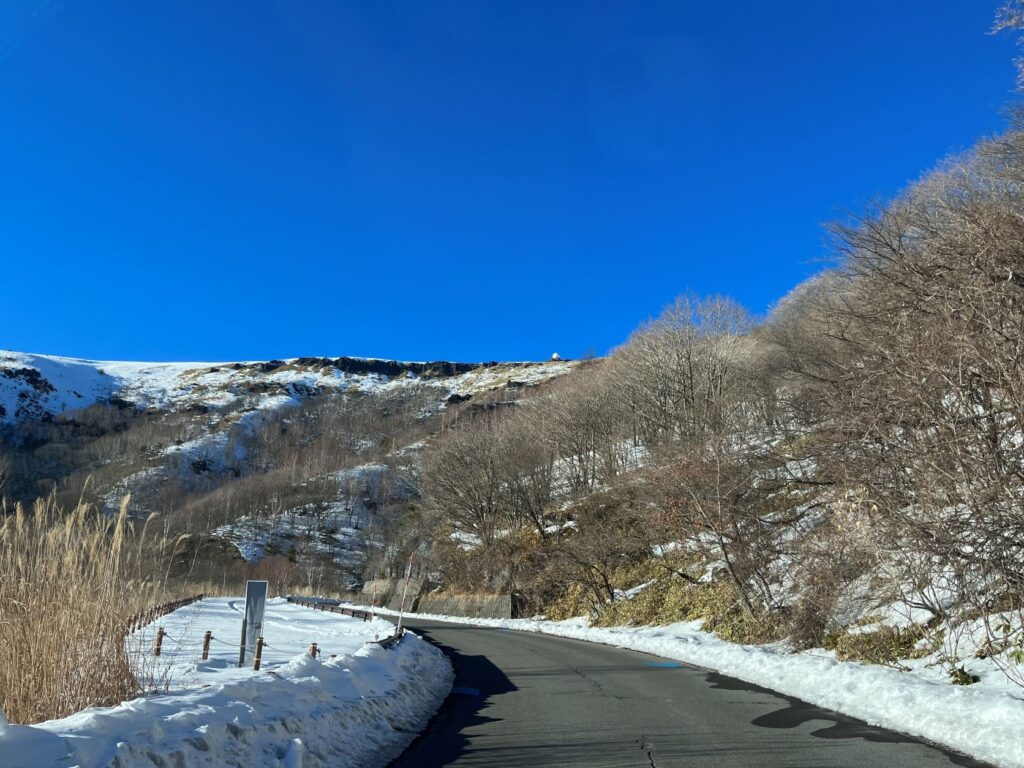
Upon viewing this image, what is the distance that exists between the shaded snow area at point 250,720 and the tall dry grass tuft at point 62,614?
19.7 inches

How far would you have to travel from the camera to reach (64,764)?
364cm

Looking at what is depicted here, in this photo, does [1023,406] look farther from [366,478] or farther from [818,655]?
[366,478]

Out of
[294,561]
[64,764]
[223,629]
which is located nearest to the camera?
[64,764]

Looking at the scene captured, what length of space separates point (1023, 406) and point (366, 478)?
12282cm

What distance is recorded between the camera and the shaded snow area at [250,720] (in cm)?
396

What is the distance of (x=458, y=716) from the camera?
28.6ft

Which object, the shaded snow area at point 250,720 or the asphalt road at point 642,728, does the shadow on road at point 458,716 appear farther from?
the shaded snow area at point 250,720

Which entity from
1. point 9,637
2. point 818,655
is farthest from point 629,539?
point 9,637

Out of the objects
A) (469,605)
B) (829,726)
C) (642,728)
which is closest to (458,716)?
(642,728)

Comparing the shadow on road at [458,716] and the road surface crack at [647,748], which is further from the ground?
the road surface crack at [647,748]

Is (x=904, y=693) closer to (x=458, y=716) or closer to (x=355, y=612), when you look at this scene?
(x=458, y=716)

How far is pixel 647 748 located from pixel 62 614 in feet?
17.8

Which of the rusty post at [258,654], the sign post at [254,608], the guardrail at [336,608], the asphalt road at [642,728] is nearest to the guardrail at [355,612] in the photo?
the guardrail at [336,608]

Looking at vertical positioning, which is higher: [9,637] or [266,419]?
[266,419]
